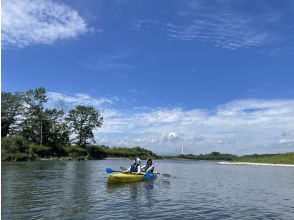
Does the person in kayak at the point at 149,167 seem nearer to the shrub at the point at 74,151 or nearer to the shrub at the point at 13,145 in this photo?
the shrub at the point at 13,145

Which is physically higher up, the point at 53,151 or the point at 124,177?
the point at 53,151

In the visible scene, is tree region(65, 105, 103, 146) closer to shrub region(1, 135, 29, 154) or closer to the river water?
shrub region(1, 135, 29, 154)

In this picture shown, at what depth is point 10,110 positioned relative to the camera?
105062mm

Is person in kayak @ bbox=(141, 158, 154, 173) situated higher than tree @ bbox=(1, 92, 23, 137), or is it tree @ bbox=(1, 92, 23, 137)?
tree @ bbox=(1, 92, 23, 137)

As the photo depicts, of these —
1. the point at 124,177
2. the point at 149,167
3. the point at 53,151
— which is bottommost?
the point at 124,177

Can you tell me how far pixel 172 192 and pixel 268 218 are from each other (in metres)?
11.8

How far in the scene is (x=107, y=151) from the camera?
131125mm

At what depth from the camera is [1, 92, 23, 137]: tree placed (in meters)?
104

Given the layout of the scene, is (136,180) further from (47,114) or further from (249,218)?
(47,114)

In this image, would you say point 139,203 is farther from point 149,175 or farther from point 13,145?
point 13,145

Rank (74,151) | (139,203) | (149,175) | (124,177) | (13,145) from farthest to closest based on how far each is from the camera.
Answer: (74,151) → (13,145) → (149,175) → (124,177) → (139,203)

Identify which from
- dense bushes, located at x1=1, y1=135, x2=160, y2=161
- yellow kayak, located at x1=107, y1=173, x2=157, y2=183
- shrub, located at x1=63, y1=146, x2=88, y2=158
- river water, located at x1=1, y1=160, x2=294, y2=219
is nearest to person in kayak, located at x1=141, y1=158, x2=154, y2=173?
yellow kayak, located at x1=107, y1=173, x2=157, y2=183

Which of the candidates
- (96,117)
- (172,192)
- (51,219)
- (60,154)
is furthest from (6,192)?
(96,117)

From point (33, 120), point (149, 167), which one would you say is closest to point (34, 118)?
point (33, 120)
